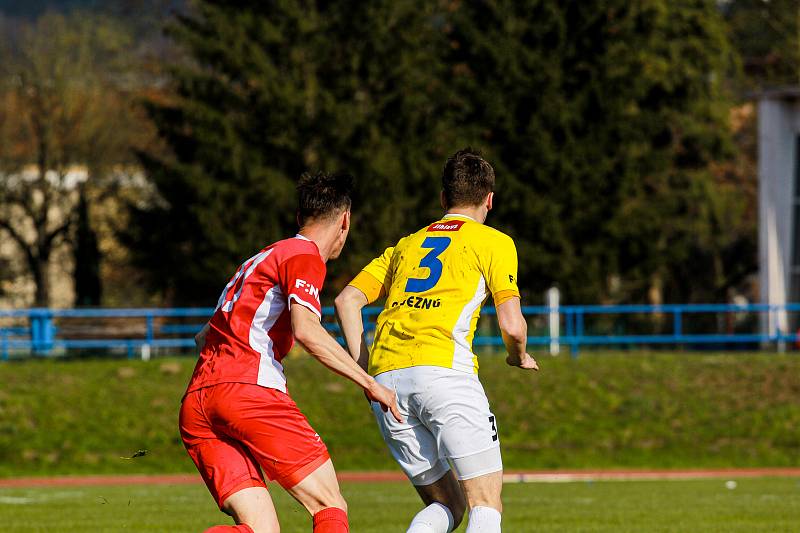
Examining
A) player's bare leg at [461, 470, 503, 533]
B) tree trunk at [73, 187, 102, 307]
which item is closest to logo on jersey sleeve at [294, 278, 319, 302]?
player's bare leg at [461, 470, 503, 533]

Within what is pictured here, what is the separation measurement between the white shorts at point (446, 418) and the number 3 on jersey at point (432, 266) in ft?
1.30

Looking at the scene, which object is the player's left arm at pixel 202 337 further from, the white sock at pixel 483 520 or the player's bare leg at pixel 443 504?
the white sock at pixel 483 520

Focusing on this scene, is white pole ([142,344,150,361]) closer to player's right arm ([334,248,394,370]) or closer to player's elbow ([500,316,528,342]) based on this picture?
player's right arm ([334,248,394,370])

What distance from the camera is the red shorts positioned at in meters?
6.25

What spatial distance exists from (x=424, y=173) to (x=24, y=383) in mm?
15797

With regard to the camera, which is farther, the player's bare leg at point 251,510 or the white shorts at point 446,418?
the white shorts at point 446,418

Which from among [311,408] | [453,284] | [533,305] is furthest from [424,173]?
[453,284]

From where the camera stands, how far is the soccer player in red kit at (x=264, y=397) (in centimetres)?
624

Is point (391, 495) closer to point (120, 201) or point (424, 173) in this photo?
point (424, 173)

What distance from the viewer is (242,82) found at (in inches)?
1531

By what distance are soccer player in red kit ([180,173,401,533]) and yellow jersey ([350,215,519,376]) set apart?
0.32 metres

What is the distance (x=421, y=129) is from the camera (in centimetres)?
3912

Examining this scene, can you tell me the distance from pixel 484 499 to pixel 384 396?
0.69 metres

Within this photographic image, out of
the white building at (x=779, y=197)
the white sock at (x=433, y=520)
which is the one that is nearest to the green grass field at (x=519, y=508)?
the white sock at (x=433, y=520)
